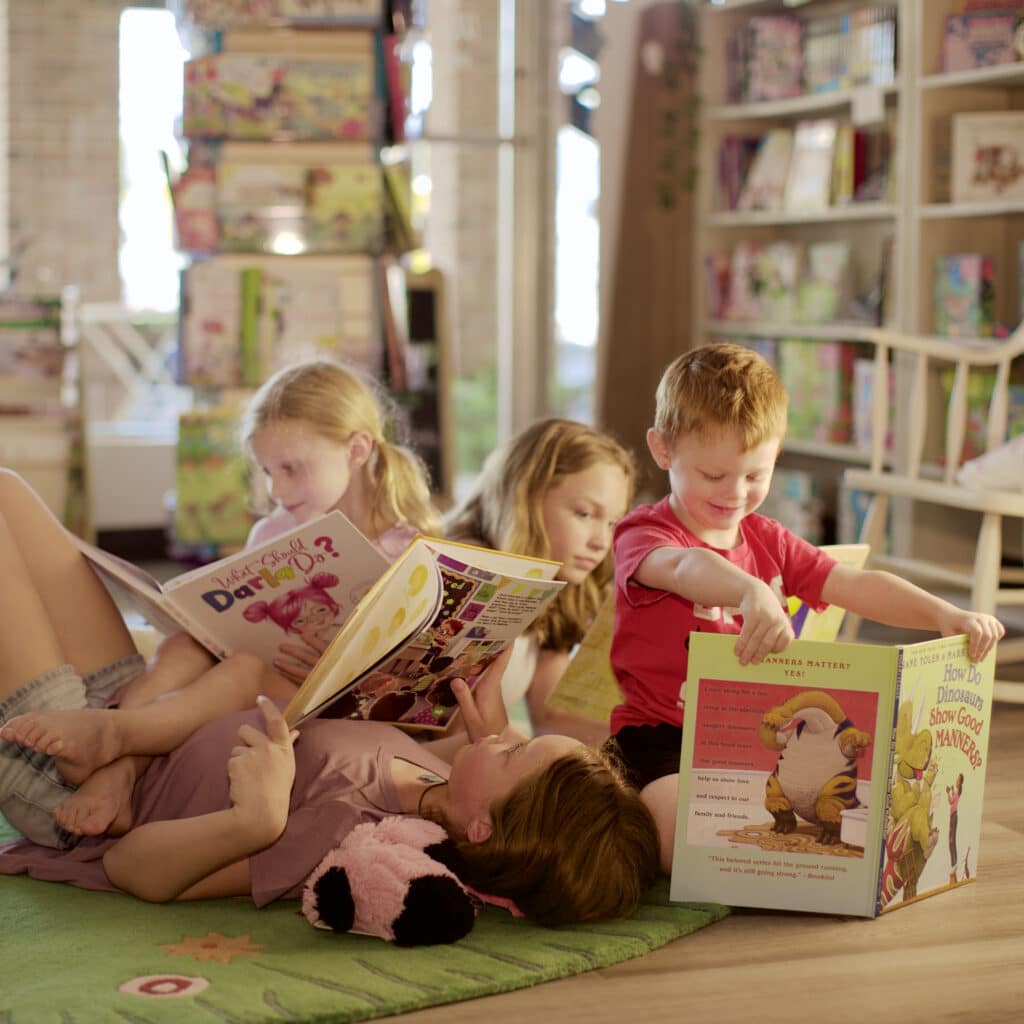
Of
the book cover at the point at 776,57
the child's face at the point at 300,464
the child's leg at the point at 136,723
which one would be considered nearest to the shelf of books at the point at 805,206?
the book cover at the point at 776,57

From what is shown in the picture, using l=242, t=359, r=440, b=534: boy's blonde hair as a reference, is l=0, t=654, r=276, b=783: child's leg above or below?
below

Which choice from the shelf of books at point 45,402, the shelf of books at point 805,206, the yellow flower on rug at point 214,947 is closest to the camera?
the yellow flower on rug at point 214,947

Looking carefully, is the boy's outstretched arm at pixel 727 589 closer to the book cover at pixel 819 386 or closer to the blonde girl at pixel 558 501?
the blonde girl at pixel 558 501

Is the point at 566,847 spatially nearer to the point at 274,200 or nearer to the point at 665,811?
the point at 665,811

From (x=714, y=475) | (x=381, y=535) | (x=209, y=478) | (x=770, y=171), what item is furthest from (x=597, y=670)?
(x=770, y=171)

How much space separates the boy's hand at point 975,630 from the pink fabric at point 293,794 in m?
0.59

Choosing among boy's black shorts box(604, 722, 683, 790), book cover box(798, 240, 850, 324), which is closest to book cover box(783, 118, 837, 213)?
book cover box(798, 240, 850, 324)

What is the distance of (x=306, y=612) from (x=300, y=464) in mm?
337

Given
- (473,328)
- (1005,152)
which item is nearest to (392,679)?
(1005,152)

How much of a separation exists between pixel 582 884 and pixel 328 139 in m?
2.62

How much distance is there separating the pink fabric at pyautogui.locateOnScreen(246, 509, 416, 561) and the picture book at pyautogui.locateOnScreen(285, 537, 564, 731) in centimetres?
23

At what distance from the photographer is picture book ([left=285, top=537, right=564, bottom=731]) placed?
146 cm

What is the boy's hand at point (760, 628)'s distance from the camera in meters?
1.47

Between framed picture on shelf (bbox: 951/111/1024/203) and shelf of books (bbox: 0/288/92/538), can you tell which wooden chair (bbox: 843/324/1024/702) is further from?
shelf of books (bbox: 0/288/92/538)
